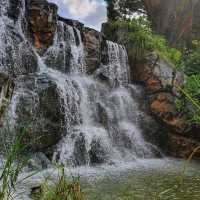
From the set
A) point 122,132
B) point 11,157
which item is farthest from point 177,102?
point 11,157

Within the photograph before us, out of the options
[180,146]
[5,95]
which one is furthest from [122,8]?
[5,95]

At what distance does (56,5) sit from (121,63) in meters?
4.04

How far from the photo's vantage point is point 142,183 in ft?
27.9

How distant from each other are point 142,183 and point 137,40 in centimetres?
1120

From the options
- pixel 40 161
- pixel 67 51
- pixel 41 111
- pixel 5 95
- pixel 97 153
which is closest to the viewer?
pixel 5 95

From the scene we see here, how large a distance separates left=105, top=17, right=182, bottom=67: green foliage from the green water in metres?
7.39

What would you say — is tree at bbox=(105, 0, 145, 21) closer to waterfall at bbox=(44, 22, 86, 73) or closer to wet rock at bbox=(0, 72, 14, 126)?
waterfall at bbox=(44, 22, 86, 73)

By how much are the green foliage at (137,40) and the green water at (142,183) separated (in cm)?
739

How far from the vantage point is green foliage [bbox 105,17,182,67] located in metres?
17.9

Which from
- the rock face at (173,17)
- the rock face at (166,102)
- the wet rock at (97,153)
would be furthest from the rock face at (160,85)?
the rock face at (173,17)

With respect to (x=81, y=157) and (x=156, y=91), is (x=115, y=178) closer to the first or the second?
(x=81, y=157)

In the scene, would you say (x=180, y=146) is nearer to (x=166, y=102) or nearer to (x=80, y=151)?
(x=166, y=102)

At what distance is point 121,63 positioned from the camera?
17703 millimetres

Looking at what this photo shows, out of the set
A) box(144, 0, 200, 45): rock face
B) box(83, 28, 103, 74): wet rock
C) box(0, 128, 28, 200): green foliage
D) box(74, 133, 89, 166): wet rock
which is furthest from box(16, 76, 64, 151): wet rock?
box(144, 0, 200, 45): rock face
